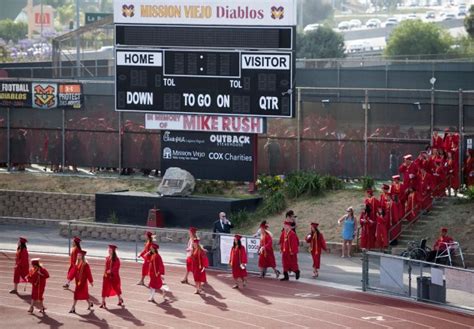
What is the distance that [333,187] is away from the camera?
41.9 meters

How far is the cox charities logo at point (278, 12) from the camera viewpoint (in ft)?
129

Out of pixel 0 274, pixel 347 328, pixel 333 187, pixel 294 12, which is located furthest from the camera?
pixel 333 187

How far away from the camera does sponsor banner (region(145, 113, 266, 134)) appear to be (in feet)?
134

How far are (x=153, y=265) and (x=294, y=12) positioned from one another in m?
10.6

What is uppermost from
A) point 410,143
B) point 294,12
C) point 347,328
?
point 294,12

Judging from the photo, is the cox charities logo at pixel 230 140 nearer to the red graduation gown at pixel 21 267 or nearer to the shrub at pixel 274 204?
the shrub at pixel 274 204

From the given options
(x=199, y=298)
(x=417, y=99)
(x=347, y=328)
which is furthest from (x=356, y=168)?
(x=417, y=99)

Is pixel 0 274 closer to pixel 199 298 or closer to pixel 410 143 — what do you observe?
pixel 199 298

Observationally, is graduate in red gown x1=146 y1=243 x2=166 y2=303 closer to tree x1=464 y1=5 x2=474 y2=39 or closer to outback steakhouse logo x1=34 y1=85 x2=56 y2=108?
outback steakhouse logo x1=34 y1=85 x2=56 y2=108

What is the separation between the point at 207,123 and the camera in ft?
136

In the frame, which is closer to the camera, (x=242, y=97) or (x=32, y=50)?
(x=242, y=97)

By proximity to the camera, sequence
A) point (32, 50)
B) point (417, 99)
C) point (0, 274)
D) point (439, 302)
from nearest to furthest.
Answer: point (439, 302) < point (0, 274) < point (417, 99) < point (32, 50)

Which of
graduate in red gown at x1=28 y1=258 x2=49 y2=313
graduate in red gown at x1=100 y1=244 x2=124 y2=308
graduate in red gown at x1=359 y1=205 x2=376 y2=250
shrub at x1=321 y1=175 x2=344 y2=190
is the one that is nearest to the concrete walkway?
graduate in red gown at x1=359 y1=205 x2=376 y2=250

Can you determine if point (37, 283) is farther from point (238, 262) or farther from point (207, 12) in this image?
point (207, 12)
